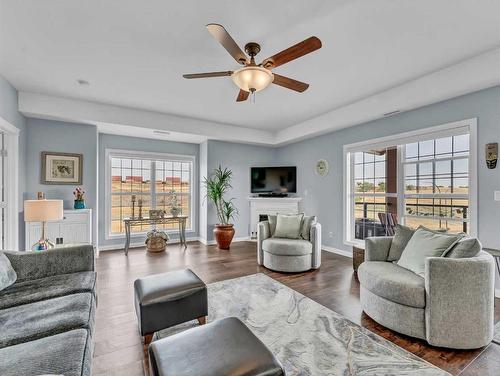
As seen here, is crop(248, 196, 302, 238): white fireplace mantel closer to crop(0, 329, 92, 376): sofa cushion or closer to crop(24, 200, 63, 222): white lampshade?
crop(24, 200, 63, 222): white lampshade

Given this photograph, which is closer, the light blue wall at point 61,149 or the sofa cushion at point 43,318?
the sofa cushion at point 43,318

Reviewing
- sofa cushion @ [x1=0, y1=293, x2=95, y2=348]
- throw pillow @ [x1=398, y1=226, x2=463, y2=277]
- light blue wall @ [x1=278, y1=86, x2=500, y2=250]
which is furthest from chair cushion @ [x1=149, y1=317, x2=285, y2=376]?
light blue wall @ [x1=278, y1=86, x2=500, y2=250]

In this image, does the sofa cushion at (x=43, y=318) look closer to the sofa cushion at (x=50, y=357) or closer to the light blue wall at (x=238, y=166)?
the sofa cushion at (x=50, y=357)

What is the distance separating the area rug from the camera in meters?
1.74

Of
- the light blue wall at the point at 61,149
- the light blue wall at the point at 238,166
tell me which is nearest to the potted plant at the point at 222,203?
the light blue wall at the point at 238,166

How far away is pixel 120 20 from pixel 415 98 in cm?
361

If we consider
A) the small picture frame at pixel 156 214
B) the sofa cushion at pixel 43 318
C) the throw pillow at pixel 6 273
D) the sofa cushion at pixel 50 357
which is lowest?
the sofa cushion at pixel 43 318

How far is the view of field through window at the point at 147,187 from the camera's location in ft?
17.5

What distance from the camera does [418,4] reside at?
198cm

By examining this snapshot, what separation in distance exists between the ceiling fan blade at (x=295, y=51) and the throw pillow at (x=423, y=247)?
2075mm

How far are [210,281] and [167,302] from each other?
4.57 ft

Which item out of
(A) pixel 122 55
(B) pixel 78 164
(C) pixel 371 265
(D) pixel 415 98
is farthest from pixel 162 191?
(D) pixel 415 98

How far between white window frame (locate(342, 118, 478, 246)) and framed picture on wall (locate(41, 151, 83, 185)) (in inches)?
193

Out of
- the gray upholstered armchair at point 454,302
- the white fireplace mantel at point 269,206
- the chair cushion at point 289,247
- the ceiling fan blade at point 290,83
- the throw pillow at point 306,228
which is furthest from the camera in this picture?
the white fireplace mantel at point 269,206
